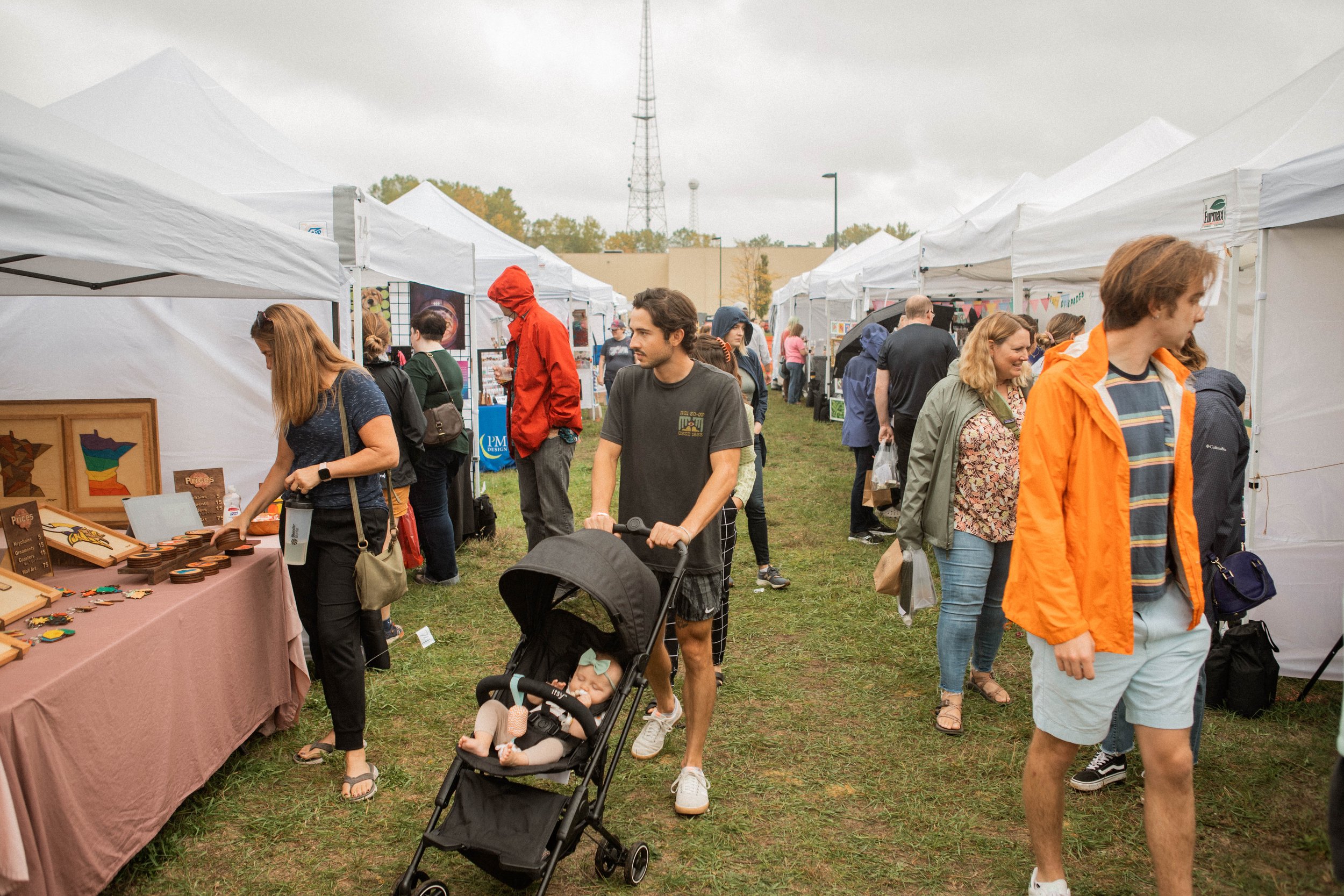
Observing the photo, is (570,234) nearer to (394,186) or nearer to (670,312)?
(394,186)

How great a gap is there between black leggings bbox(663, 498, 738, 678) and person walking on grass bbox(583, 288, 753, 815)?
120 millimetres

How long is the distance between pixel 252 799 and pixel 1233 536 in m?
3.80

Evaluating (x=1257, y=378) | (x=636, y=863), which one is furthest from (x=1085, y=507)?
(x=1257, y=378)

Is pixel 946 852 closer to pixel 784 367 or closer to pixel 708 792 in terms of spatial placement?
pixel 708 792

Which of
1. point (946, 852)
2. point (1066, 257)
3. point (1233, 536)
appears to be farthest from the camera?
point (1066, 257)

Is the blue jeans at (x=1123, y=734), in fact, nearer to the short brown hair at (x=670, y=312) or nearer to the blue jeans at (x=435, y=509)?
the short brown hair at (x=670, y=312)

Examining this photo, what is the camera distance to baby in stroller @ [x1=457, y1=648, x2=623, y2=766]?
236 cm

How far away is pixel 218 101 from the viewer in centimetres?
578

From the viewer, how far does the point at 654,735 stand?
3535mm

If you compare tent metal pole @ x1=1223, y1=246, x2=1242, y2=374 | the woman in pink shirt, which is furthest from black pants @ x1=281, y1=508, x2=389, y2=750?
the woman in pink shirt

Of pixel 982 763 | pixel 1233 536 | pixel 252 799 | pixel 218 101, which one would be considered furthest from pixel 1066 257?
pixel 218 101

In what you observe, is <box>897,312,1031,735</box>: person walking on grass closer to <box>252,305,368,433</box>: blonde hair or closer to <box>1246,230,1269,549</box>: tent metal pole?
<box>1246,230,1269,549</box>: tent metal pole

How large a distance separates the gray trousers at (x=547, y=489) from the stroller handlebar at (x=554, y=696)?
2474 millimetres

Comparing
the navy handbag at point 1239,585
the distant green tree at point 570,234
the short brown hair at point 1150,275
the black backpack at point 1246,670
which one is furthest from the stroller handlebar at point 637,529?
the distant green tree at point 570,234
